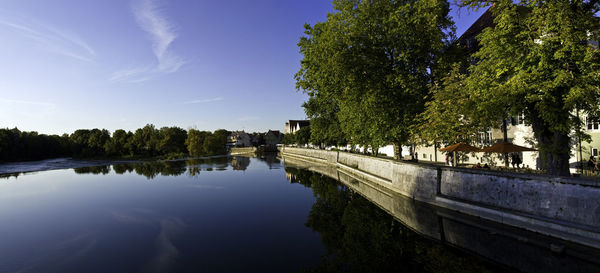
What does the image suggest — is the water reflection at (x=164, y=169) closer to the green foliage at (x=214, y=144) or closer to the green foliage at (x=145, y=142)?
the green foliage at (x=145, y=142)

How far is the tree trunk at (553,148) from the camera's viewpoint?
1248 cm

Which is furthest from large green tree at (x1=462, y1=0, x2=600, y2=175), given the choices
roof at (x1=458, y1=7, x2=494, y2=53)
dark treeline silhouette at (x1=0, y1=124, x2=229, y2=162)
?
dark treeline silhouette at (x1=0, y1=124, x2=229, y2=162)

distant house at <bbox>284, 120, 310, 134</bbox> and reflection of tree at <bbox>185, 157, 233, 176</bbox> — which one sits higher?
distant house at <bbox>284, 120, 310, 134</bbox>

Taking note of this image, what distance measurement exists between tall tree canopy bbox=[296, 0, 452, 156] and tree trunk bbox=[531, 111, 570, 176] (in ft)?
27.3

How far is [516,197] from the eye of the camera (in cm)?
1185

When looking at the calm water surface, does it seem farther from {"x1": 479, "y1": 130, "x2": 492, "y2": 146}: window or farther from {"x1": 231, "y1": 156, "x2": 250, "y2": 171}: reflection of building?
{"x1": 231, "y1": 156, "x2": 250, "y2": 171}: reflection of building

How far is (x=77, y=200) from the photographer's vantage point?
21.3 metres

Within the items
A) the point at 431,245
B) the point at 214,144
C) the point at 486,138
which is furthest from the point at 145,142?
the point at 431,245

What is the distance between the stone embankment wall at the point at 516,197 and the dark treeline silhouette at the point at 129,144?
78.2m

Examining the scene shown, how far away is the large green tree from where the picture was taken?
10734 millimetres

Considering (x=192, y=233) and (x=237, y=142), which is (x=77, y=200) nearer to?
(x=192, y=233)

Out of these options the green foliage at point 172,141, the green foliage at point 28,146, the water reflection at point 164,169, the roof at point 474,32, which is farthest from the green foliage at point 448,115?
the green foliage at point 28,146

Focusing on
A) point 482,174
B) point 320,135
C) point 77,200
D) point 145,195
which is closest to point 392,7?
point 482,174

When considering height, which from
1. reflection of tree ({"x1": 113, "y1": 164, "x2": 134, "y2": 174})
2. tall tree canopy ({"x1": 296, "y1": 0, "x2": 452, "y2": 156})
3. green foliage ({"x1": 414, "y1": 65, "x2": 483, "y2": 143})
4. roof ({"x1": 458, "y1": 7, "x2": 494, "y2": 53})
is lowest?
reflection of tree ({"x1": 113, "y1": 164, "x2": 134, "y2": 174})
